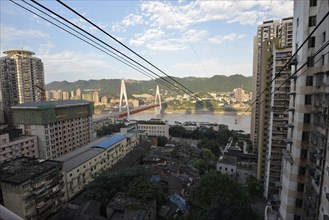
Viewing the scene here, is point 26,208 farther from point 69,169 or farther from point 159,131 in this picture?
point 159,131

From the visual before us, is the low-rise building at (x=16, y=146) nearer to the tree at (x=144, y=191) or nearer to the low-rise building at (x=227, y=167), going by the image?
the tree at (x=144, y=191)

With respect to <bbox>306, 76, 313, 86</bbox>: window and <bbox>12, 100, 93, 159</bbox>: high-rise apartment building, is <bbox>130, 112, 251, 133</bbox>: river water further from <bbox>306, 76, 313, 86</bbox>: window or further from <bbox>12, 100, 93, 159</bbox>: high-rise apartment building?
<bbox>306, 76, 313, 86</bbox>: window

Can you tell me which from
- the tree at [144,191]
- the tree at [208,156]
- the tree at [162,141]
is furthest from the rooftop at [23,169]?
the tree at [162,141]

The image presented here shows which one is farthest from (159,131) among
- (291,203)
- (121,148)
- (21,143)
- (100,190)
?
(291,203)

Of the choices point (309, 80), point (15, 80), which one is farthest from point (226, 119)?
point (309, 80)

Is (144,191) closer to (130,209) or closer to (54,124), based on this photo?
(130,209)

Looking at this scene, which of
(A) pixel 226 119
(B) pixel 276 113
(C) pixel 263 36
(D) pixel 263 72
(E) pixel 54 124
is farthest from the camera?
(A) pixel 226 119

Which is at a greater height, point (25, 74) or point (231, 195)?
point (25, 74)
